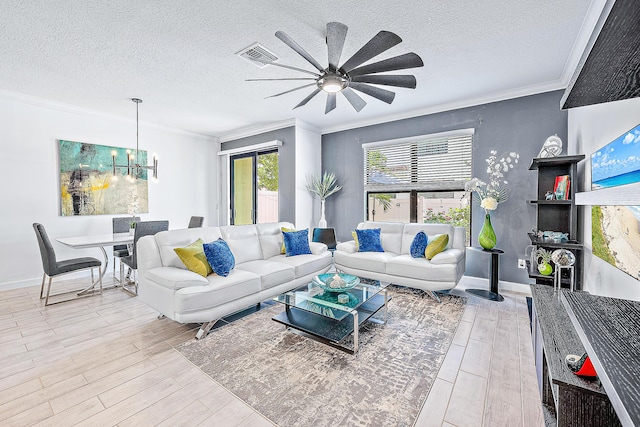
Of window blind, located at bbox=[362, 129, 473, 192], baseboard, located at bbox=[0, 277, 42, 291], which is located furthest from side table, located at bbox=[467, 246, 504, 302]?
baseboard, located at bbox=[0, 277, 42, 291]

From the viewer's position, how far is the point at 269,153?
5.88 meters

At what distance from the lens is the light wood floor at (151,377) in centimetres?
172

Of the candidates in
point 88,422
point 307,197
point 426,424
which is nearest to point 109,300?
point 88,422

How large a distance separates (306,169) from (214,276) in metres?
3.01

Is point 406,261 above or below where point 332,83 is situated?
below

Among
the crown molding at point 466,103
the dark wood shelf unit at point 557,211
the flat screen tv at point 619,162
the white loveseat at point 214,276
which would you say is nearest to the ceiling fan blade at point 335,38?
the flat screen tv at point 619,162

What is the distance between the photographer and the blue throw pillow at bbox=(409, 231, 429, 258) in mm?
3863

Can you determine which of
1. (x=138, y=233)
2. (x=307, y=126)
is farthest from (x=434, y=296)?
(x=138, y=233)

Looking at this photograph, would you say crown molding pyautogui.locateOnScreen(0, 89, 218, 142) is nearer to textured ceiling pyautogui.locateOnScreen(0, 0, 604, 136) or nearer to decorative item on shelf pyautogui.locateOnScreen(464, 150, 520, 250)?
textured ceiling pyautogui.locateOnScreen(0, 0, 604, 136)

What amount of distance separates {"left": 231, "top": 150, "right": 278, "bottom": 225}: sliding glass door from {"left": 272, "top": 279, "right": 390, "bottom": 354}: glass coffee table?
315cm

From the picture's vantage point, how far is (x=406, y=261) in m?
3.70

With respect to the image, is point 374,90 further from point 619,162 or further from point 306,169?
point 306,169

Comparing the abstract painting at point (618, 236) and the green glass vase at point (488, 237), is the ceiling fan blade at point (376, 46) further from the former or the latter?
the green glass vase at point (488, 237)

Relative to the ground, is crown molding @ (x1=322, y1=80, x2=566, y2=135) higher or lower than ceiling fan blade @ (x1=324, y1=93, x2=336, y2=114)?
higher
